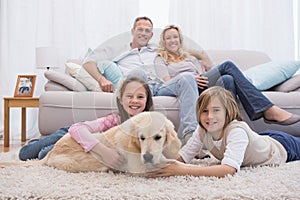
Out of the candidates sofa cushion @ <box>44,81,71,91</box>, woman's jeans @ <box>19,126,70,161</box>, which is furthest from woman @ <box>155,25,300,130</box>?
sofa cushion @ <box>44,81,71,91</box>

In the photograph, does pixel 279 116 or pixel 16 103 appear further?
pixel 16 103

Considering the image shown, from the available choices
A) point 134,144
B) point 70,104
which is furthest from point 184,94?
point 70,104

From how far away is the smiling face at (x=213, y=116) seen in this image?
64.7 inches

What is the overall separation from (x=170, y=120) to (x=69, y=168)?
1.42 feet

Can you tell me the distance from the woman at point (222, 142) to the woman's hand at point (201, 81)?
32cm

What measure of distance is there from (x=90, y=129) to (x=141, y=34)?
0.48 m

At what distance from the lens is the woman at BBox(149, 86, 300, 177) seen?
1528mm

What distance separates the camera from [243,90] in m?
2.17

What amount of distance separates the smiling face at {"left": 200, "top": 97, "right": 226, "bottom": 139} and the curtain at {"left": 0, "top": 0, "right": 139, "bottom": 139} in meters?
2.19

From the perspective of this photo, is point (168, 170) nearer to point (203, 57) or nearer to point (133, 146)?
point (133, 146)

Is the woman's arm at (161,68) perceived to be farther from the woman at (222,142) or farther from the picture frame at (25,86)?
the picture frame at (25,86)

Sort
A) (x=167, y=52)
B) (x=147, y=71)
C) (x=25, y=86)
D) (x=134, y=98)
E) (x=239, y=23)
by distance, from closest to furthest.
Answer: (x=134, y=98), (x=147, y=71), (x=167, y=52), (x=25, y=86), (x=239, y=23)

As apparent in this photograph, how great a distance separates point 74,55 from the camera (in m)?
3.76

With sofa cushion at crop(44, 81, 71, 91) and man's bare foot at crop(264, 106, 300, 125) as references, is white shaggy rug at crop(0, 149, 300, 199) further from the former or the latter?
sofa cushion at crop(44, 81, 71, 91)
